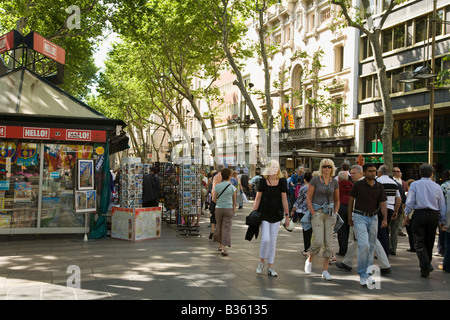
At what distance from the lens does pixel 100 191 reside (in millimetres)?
13188

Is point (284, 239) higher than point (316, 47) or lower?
lower

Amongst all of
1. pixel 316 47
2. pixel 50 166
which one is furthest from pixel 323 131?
pixel 50 166

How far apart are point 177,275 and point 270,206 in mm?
1915

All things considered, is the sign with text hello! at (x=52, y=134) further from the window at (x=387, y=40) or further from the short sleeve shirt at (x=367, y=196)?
the window at (x=387, y=40)

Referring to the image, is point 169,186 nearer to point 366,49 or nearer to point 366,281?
point 366,281

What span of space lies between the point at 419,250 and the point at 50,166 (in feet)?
29.8

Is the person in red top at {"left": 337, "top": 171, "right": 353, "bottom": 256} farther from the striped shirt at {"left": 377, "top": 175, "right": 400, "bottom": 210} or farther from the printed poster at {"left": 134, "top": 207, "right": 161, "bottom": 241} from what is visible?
the printed poster at {"left": 134, "top": 207, "right": 161, "bottom": 241}

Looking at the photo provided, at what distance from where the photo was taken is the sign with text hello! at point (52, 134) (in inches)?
489

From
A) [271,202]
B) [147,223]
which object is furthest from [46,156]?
[271,202]

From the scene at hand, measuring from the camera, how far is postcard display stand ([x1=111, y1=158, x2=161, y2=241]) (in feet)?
42.2

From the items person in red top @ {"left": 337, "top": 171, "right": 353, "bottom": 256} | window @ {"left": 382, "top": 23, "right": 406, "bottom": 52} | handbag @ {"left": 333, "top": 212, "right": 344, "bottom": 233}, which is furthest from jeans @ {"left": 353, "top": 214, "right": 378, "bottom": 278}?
window @ {"left": 382, "top": 23, "right": 406, "bottom": 52}

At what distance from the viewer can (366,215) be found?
7.79 metres

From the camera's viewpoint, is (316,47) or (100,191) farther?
(316,47)
